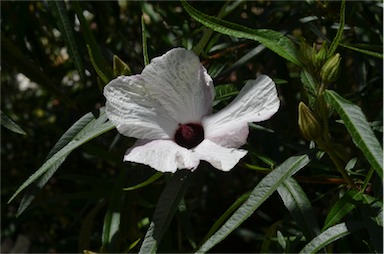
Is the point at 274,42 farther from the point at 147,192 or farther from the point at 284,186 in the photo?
the point at 147,192

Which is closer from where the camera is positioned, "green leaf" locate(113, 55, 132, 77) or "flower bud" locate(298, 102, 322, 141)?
"flower bud" locate(298, 102, 322, 141)

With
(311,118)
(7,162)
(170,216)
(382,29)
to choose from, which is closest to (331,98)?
(311,118)

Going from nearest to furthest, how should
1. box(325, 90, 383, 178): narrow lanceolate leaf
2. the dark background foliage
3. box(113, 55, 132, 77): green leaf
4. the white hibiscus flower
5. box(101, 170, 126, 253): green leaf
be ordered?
box(325, 90, 383, 178): narrow lanceolate leaf
the white hibiscus flower
box(113, 55, 132, 77): green leaf
box(101, 170, 126, 253): green leaf
the dark background foliage

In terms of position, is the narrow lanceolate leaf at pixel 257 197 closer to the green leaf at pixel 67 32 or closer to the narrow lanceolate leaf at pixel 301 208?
the narrow lanceolate leaf at pixel 301 208

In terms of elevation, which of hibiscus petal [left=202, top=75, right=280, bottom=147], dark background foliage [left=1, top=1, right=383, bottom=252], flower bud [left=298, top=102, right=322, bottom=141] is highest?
hibiscus petal [left=202, top=75, right=280, bottom=147]

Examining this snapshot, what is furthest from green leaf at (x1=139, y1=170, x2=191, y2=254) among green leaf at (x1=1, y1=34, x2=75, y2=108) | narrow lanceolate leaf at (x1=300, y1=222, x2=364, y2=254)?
green leaf at (x1=1, y1=34, x2=75, y2=108)

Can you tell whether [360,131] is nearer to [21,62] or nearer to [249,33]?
[249,33]

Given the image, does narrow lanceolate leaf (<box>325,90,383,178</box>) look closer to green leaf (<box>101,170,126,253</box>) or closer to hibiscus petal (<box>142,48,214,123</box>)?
hibiscus petal (<box>142,48,214,123</box>)
